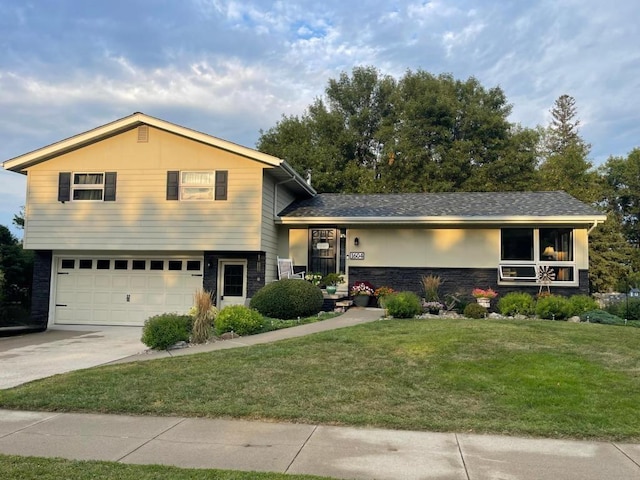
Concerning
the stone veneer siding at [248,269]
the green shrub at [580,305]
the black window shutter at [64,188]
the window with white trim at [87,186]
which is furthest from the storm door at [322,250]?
the black window shutter at [64,188]

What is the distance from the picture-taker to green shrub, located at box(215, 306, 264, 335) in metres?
11.0

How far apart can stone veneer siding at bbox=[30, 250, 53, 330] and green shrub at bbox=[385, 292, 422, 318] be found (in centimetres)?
1107

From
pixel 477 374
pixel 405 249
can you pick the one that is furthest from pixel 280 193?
pixel 477 374

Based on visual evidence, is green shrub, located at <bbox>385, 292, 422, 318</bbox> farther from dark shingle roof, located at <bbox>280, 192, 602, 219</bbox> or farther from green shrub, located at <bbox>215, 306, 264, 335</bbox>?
green shrub, located at <bbox>215, 306, 264, 335</bbox>

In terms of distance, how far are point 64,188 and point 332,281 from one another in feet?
29.3

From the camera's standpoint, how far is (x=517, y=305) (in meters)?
13.5

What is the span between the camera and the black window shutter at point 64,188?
617 inches

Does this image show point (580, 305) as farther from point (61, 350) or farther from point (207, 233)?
point (61, 350)

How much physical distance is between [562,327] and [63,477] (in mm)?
9802

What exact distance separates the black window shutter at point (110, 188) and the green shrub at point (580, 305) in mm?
13575

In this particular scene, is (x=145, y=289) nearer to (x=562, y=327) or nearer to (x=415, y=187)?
(x=562, y=327)

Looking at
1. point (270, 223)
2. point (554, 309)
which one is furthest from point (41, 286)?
point (554, 309)

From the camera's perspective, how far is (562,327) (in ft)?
34.7

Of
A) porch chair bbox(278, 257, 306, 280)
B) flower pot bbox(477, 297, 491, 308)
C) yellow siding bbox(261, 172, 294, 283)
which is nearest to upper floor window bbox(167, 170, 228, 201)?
yellow siding bbox(261, 172, 294, 283)
